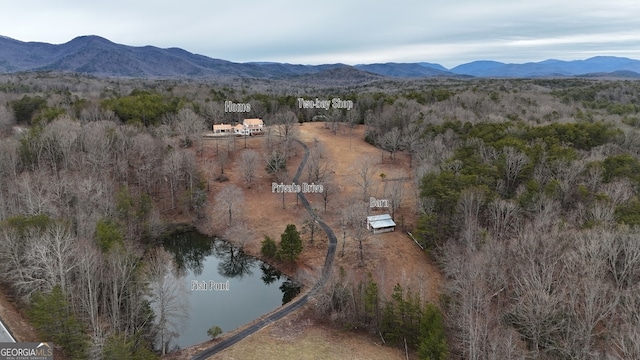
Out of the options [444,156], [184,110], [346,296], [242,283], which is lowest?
[242,283]

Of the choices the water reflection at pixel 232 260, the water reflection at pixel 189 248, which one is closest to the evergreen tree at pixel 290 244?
the water reflection at pixel 232 260

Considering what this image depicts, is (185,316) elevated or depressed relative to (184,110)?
depressed

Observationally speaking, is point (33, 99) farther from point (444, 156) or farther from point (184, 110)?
point (444, 156)

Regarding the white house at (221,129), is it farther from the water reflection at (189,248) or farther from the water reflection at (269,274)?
the water reflection at (269,274)

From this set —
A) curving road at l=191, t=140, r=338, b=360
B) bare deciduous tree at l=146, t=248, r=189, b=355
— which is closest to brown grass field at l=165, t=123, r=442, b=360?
curving road at l=191, t=140, r=338, b=360

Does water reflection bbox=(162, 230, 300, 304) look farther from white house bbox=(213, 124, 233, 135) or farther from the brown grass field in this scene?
white house bbox=(213, 124, 233, 135)

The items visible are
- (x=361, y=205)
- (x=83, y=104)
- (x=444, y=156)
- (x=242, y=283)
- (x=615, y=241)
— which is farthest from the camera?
(x=83, y=104)

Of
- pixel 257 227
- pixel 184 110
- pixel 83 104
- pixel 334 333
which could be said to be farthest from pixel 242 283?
pixel 83 104
